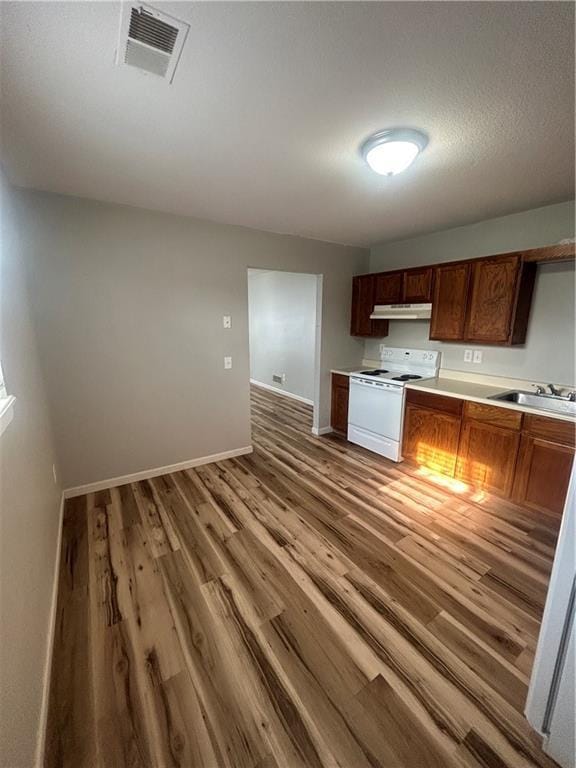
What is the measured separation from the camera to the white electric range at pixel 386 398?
324 cm

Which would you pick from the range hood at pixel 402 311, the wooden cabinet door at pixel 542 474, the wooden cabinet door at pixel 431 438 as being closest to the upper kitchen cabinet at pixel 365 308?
the range hood at pixel 402 311

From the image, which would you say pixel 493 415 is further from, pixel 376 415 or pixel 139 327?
pixel 139 327

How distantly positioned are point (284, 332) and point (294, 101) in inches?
182

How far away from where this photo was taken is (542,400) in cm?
267

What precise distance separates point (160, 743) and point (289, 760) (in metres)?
0.48

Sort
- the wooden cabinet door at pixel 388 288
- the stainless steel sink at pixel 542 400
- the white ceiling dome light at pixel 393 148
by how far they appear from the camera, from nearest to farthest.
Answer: the white ceiling dome light at pixel 393 148 → the stainless steel sink at pixel 542 400 → the wooden cabinet door at pixel 388 288

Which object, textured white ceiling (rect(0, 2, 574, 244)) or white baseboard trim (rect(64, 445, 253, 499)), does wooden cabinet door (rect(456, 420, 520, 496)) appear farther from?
white baseboard trim (rect(64, 445, 253, 499))

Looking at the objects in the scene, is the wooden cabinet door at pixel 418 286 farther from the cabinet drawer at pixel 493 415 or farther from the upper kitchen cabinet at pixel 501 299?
the cabinet drawer at pixel 493 415

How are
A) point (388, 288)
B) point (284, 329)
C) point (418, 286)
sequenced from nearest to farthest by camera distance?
point (418, 286)
point (388, 288)
point (284, 329)

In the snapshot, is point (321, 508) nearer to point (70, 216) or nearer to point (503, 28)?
point (503, 28)

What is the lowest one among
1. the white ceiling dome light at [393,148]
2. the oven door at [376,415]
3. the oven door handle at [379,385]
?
the oven door at [376,415]

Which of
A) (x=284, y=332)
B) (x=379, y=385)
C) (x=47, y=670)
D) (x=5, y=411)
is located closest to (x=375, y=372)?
(x=379, y=385)

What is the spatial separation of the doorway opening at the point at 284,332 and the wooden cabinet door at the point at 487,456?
236cm

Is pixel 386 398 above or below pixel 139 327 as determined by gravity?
below
